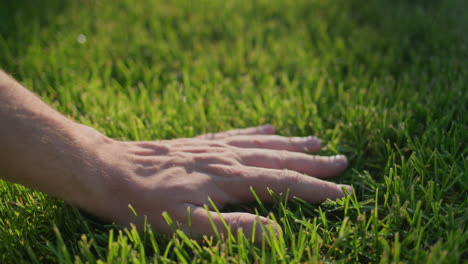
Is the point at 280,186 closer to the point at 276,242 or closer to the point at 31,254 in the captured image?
the point at 276,242

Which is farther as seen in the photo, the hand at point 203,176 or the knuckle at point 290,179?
the knuckle at point 290,179

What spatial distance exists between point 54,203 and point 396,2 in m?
3.01

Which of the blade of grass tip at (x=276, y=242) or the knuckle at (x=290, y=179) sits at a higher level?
the knuckle at (x=290, y=179)

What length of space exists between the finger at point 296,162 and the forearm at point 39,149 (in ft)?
2.02

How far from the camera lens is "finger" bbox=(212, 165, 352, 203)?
1.57 metres

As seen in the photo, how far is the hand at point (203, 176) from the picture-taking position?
1439mm

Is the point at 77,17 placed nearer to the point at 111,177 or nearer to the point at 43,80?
the point at 43,80

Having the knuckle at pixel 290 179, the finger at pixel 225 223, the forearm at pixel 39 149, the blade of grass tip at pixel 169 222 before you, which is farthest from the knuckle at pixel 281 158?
the forearm at pixel 39 149

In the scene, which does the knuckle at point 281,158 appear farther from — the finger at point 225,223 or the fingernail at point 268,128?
the finger at point 225,223

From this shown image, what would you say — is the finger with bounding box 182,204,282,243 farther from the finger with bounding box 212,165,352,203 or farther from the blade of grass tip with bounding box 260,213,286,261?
the finger with bounding box 212,165,352,203

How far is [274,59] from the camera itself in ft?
8.85

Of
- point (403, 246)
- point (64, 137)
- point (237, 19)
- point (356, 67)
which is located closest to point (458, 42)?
point (356, 67)

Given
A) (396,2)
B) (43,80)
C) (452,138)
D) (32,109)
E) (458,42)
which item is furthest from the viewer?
(396,2)

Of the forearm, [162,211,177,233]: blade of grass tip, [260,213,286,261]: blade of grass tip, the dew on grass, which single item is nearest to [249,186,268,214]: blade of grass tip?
[260,213,286,261]: blade of grass tip
